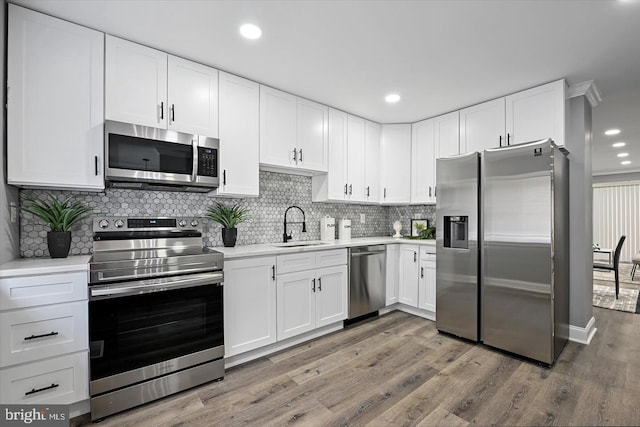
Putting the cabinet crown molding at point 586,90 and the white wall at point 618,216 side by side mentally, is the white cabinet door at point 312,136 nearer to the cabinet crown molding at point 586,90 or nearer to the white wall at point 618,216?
the cabinet crown molding at point 586,90

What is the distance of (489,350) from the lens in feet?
9.16

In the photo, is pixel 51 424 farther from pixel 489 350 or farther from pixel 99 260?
pixel 489 350

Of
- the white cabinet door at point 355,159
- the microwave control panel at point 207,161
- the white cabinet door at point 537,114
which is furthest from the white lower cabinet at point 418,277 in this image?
the microwave control panel at point 207,161

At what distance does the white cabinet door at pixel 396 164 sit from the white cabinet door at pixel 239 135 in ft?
6.56

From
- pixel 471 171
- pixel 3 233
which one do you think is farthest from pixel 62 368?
pixel 471 171

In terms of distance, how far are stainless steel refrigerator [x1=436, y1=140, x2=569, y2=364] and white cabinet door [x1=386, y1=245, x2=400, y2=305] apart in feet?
2.18

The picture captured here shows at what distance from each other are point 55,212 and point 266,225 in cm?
176

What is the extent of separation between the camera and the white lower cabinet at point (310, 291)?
272 cm

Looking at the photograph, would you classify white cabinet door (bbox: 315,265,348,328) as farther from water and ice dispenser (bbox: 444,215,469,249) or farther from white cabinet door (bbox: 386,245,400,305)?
water and ice dispenser (bbox: 444,215,469,249)

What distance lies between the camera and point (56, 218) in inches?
78.4

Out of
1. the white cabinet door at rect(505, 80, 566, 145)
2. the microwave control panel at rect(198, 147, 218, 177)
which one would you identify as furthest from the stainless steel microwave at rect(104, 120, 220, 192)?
the white cabinet door at rect(505, 80, 566, 145)

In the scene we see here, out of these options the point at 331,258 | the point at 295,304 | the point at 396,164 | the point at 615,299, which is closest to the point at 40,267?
the point at 295,304

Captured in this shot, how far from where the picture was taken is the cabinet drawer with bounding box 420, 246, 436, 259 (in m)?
3.47

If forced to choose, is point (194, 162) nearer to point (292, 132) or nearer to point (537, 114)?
point (292, 132)
